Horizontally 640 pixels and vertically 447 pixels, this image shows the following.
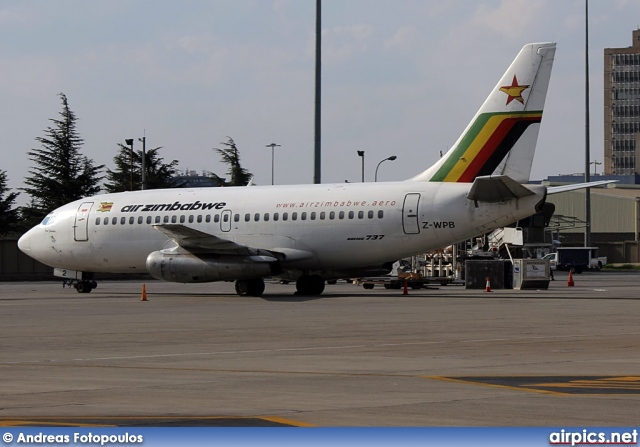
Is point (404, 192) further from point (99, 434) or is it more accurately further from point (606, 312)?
point (99, 434)

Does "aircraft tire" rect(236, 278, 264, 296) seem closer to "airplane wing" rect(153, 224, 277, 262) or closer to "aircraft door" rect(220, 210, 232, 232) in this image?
"airplane wing" rect(153, 224, 277, 262)

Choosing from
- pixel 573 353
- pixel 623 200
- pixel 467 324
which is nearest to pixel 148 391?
pixel 573 353

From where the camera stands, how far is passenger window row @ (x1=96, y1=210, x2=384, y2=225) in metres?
37.2

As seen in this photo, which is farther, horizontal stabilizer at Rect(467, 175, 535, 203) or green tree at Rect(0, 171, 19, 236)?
green tree at Rect(0, 171, 19, 236)

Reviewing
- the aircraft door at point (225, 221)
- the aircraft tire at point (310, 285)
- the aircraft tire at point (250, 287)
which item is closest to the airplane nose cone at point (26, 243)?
the aircraft door at point (225, 221)

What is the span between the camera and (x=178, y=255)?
3781 cm

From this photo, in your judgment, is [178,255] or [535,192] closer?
[535,192]

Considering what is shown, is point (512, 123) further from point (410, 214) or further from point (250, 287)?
point (250, 287)

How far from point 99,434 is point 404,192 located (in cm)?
2708

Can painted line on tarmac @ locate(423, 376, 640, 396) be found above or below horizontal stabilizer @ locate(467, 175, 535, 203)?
below

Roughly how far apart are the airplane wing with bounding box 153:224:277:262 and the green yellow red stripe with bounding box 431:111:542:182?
623cm

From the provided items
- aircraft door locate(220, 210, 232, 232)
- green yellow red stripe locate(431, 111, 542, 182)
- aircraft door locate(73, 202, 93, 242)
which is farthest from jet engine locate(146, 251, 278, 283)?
green yellow red stripe locate(431, 111, 542, 182)

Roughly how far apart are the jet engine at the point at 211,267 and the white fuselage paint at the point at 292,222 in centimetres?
125

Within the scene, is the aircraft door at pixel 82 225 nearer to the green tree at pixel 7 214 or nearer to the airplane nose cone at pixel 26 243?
the airplane nose cone at pixel 26 243
